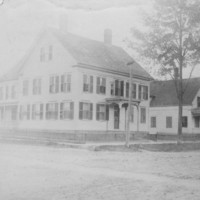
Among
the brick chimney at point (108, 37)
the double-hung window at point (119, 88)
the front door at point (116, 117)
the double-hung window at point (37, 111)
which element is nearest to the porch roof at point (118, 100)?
the double-hung window at point (119, 88)

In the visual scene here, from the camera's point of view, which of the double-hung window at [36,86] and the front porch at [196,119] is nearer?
the double-hung window at [36,86]

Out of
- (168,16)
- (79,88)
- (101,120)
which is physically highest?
(168,16)

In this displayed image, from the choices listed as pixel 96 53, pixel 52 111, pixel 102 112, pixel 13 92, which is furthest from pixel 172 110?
pixel 13 92

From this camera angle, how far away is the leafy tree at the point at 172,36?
67.1 feet

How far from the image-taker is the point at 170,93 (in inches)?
1528

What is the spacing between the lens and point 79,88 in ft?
84.0

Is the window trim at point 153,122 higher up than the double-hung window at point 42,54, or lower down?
lower down

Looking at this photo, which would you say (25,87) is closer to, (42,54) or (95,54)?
(42,54)

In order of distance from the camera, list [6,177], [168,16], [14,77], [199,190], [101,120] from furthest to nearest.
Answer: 1. [14,77]
2. [101,120]
3. [168,16]
4. [6,177]
5. [199,190]

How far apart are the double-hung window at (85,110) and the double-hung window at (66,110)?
60 cm

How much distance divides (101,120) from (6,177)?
18.8m

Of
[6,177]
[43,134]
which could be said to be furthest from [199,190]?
[43,134]

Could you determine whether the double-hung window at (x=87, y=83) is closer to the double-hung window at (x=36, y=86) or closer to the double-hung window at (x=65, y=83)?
the double-hung window at (x=65, y=83)

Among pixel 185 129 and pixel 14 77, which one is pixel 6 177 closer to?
pixel 14 77
